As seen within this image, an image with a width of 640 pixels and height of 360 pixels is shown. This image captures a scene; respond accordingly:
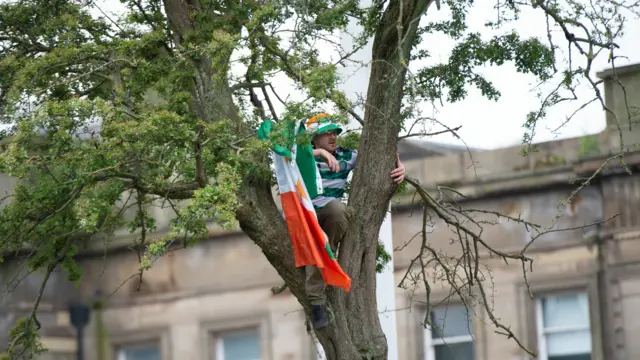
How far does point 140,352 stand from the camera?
23.9 meters

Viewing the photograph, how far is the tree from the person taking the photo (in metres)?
9.08

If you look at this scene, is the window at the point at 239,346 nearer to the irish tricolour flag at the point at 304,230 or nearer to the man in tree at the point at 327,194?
the man in tree at the point at 327,194

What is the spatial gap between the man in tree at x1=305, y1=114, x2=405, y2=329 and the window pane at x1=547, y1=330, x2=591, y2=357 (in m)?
9.27

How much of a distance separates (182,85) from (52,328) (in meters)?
15.4

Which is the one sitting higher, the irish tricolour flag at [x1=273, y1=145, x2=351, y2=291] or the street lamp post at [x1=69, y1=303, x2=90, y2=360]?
the street lamp post at [x1=69, y1=303, x2=90, y2=360]

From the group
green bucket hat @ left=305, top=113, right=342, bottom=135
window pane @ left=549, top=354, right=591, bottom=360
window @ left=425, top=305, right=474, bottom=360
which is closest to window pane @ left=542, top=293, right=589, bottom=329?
window pane @ left=549, top=354, right=591, bottom=360

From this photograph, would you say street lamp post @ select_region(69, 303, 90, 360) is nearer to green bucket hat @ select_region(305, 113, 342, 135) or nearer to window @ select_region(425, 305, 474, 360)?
window @ select_region(425, 305, 474, 360)

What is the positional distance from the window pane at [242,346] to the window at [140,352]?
1.62 meters

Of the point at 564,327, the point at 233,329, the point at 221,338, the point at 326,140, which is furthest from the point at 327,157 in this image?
the point at 221,338

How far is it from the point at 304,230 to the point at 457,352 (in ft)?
33.8

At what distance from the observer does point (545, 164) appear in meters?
18.0

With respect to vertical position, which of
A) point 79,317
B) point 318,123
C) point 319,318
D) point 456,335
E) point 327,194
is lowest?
point 319,318

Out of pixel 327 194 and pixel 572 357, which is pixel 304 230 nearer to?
pixel 327 194

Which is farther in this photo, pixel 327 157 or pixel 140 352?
pixel 140 352
